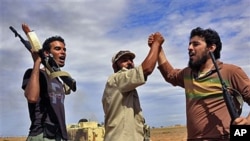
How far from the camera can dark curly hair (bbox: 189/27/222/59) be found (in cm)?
440

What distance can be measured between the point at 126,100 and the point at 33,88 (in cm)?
93

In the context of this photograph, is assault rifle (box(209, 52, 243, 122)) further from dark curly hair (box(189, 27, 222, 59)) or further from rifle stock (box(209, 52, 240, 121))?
dark curly hair (box(189, 27, 222, 59))

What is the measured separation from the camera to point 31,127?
167 inches

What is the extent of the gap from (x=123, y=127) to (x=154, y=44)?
0.90 metres

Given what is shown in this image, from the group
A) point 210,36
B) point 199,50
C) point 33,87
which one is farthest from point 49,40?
point 210,36

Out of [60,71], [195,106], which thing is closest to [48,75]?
[60,71]

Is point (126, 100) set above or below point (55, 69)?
below

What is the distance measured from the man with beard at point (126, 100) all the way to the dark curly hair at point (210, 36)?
16.5 inches

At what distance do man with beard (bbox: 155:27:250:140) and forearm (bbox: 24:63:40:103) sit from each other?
1531mm

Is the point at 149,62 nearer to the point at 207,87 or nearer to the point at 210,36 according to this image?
the point at 207,87

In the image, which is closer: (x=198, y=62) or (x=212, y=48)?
(x=198, y=62)

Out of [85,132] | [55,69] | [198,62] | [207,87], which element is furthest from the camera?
[85,132]

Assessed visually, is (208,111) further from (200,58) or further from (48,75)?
(48,75)

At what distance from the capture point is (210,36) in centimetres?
441
